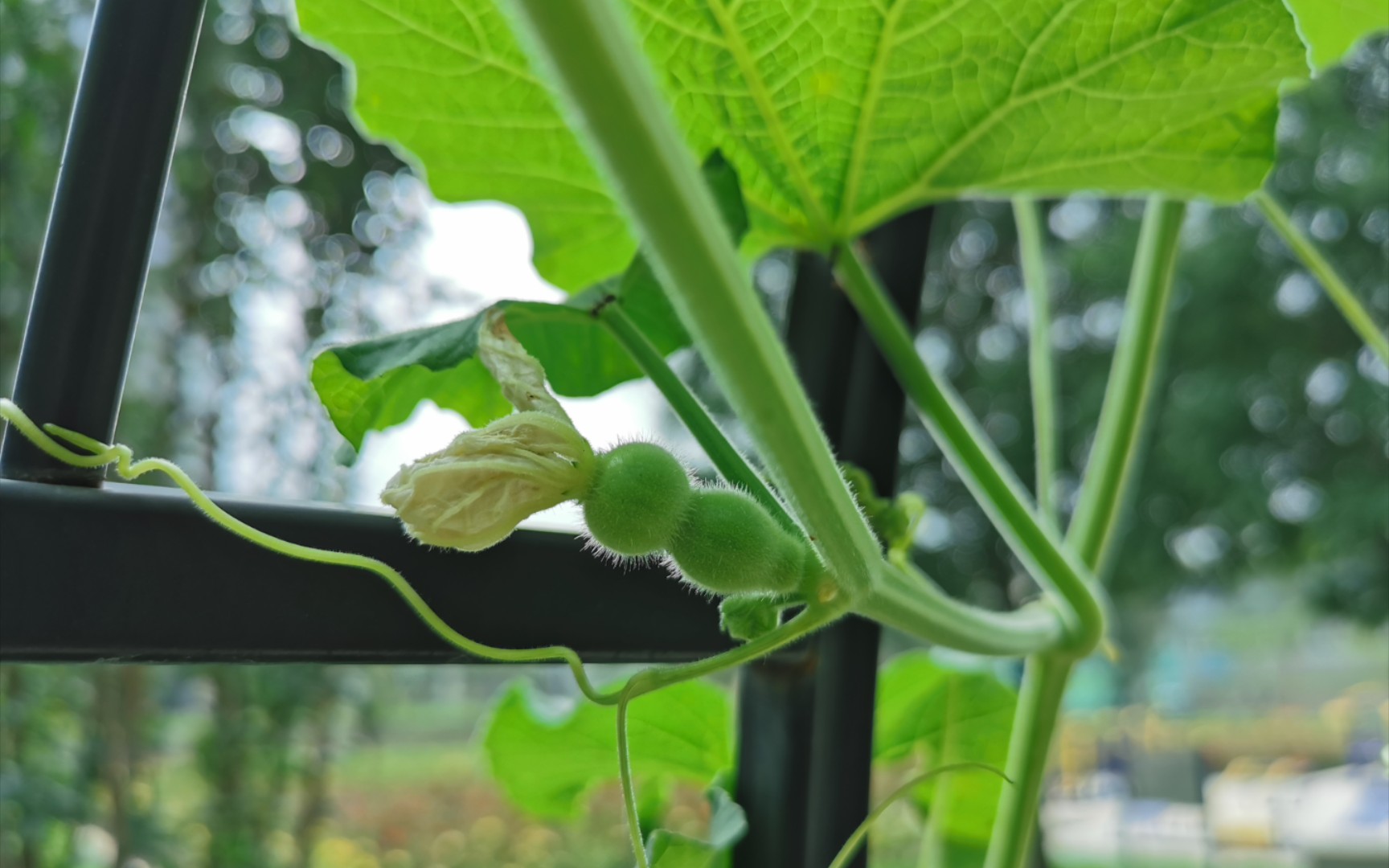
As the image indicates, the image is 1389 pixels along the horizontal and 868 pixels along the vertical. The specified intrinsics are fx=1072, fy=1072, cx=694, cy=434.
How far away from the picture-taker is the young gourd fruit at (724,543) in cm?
18

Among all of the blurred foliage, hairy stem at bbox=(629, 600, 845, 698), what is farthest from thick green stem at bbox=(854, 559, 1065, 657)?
the blurred foliage

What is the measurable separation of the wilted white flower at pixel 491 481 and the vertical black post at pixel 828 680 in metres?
0.15

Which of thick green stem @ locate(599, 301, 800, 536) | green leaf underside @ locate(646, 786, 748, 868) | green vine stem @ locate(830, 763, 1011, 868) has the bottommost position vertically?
green leaf underside @ locate(646, 786, 748, 868)

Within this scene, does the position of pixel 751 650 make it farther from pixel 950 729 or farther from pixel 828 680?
pixel 950 729

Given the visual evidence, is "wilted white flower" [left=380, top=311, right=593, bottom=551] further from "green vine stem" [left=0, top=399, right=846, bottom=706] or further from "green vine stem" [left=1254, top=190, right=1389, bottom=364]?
"green vine stem" [left=1254, top=190, right=1389, bottom=364]

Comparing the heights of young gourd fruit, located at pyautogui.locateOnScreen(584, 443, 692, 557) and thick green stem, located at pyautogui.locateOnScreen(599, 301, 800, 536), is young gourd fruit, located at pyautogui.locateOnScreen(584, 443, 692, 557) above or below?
below

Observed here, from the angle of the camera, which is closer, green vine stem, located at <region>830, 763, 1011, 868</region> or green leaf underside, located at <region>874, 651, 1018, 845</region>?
green vine stem, located at <region>830, 763, 1011, 868</region>

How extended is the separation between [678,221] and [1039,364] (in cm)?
35

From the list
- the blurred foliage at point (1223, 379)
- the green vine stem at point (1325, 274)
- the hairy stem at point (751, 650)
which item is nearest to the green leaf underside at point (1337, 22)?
the green vine stem at point (1325, 274)

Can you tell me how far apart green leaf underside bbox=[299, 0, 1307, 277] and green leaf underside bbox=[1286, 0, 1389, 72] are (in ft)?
0.35

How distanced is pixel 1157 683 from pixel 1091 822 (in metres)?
1.50

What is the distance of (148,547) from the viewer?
0.59 feet

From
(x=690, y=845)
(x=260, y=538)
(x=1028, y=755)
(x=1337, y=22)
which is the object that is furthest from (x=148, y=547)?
(x=1337, y=22)

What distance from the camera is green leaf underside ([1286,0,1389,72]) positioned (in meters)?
0.35
